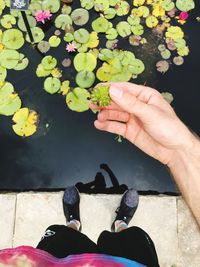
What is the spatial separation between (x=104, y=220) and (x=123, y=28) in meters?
1.27

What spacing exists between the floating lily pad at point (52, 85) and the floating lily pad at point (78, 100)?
10 cm

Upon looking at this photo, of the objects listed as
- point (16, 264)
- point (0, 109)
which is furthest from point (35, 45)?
point (16, 264)

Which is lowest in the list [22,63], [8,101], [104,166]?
[104,166]

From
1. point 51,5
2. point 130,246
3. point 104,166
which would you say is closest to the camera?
point 130,246

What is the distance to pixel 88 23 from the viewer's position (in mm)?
2549

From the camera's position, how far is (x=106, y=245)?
1.52 m

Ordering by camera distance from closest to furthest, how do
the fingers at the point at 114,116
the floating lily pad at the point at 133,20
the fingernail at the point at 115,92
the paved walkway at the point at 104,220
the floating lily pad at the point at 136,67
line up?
the fingernail at the point at 115,92
the fingers at the point at 114,116
the paved walkway at the point at 104,220
the floating lily pad at the point at 136,67
the floating lily pad at the point at 133,20

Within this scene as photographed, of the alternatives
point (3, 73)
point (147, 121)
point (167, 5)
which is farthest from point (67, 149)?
point (167, 5)

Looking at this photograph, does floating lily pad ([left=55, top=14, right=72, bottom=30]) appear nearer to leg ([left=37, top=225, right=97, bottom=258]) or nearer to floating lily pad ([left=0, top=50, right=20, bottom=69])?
floating lily pad ([left=0, top=50, right=20, bottom=69])

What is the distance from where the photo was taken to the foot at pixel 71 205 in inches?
84.1

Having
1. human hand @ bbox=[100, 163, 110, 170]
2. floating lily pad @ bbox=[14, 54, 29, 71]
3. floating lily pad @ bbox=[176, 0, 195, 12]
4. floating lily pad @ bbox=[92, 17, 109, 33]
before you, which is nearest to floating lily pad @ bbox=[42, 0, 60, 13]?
floating lily pad @ bbox=[92, 17, 109, 33]

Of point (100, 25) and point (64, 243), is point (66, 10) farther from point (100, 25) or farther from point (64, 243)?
point (64, 243)

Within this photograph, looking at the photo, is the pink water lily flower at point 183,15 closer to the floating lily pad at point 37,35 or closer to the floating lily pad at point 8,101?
the floating lily pad at point 37,35

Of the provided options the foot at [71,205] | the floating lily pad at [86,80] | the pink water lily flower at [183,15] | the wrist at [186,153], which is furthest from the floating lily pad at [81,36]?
the wrist at [186,153]
